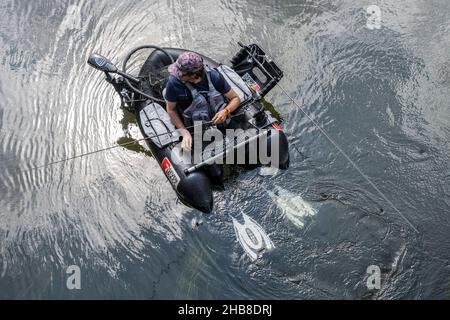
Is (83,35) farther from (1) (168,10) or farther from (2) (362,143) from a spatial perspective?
(2) (362,143)

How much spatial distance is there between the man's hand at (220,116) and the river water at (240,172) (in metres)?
1.15

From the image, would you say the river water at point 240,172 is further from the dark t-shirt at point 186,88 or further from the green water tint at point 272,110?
the dark t-shirt at point 186,88

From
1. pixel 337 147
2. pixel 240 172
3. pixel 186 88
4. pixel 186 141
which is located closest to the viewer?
pixel 186 88

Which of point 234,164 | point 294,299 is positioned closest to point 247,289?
point 294,299

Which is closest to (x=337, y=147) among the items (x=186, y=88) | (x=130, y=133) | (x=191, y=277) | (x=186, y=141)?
(x=186, y=141)

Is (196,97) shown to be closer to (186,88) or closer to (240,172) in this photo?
(186,88)

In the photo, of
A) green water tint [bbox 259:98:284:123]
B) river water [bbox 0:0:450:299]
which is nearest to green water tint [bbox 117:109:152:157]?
river water [bbox 0:0:450:299]

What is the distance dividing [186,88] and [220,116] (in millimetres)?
521

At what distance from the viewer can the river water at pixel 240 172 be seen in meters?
6.73

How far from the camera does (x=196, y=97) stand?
6.35m

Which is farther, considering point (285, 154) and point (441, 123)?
point (441, 123)

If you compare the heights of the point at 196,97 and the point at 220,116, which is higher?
the point at 196,97
